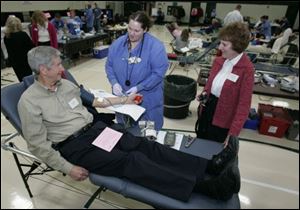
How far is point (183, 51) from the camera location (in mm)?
4840

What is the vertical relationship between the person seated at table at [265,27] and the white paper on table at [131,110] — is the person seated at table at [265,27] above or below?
above

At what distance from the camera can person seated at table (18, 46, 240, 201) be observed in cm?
116

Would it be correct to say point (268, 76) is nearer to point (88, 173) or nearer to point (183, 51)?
point (183, 51)

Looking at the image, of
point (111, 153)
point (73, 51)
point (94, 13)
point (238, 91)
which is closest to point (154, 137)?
point (111, 153)

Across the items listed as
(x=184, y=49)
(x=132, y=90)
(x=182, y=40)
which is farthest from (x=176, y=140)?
(x=182, y=40)

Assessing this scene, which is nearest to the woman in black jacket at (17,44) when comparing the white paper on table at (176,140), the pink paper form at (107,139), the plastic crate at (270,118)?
the pink paper form at (107,139)

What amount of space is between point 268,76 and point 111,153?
8.45 ft

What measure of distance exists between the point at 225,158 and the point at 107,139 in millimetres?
769

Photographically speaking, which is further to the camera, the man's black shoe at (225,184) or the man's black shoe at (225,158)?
the man's black shoe at (225,158)

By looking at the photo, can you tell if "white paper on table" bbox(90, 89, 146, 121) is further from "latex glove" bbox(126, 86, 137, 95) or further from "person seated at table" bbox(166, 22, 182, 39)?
"person seated at table" bbox(166, 22, 182, 39)

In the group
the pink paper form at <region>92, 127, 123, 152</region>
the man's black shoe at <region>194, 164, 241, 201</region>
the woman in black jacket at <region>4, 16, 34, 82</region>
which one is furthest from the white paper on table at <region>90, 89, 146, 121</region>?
the woman in black jacket at <region>4, 16, 34, 82</region>

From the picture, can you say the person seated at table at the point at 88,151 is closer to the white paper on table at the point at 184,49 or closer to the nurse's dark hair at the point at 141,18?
the nurse's dark hair at the point at 141,18

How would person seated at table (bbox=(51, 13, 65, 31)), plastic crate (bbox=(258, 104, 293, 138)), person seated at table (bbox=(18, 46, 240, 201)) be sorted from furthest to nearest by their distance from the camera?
person seated at table (bbox=(51, 13, 65, 31))
plastic crate (bbox=(258, 104, 293, 138))
person seated at table (bbox=(18, 46, 240, 201))

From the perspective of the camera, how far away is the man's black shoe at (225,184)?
1.04m
